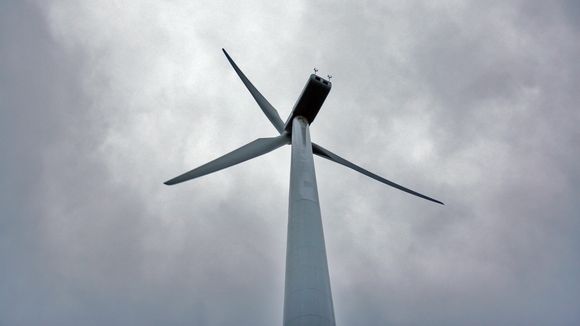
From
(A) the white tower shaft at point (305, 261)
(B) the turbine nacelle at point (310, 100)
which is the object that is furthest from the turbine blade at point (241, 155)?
(A) the white tower shaft at point (305, 261)

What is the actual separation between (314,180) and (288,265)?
583 centimetres

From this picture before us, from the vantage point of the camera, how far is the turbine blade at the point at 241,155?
89.7 ft

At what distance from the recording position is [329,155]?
34.0 meters

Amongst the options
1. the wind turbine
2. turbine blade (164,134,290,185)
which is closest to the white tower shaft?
the wind turbine

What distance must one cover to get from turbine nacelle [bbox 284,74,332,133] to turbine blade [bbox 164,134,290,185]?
6.30 feet

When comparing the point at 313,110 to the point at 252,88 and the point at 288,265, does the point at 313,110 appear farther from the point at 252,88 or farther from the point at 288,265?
the point at 288,265

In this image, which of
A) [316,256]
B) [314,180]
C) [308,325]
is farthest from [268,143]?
[308,325]

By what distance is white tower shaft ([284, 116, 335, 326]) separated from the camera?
14.4 m

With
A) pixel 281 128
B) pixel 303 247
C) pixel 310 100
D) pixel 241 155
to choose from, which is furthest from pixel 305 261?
pixel 281 128

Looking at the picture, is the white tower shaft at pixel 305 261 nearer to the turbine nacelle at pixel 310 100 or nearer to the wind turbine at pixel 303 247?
the wind turbine at pixel 303 247

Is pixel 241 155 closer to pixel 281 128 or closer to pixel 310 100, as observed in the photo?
pixel 281 128

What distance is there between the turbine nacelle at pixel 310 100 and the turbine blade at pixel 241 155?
6.30ft

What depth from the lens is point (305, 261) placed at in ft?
52.6

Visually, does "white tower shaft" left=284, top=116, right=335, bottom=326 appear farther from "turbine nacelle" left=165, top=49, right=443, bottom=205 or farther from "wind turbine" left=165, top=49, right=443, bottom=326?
"turbine nacelle" left=165, top=49, right=443, bottom=205
